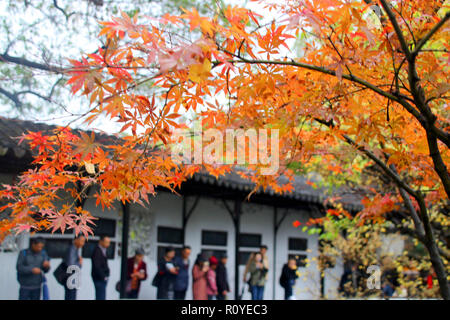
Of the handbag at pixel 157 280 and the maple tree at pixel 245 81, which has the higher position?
the maple tree at pixel 245 81

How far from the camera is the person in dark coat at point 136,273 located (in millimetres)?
7871

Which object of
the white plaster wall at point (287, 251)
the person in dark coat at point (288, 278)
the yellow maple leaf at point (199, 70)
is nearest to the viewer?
the yellow maple leaf at point (199, 70)

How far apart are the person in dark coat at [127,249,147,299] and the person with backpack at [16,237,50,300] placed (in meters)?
1.70

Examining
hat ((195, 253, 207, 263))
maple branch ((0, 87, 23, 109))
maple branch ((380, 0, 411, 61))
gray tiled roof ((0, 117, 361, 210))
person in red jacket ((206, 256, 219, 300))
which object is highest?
maple branch ((0, 87, 23, 109))

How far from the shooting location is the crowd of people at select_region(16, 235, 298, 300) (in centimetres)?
632

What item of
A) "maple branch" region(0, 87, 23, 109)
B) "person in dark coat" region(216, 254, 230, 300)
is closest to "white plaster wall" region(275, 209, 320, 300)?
"person in dark coat" region(216, 254, 230, 300)

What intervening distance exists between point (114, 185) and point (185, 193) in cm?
633

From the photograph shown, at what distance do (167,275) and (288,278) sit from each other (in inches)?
127

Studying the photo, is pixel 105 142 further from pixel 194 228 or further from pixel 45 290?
pixel 194 228

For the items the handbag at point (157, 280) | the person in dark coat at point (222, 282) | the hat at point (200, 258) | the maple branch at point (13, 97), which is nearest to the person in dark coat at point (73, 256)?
the handbag at point (157, 280)

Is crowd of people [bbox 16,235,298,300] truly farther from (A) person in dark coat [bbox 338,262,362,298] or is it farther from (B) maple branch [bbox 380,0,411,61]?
(B) maple branch [bbox 380,0,411,61]

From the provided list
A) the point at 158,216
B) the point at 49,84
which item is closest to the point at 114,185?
the point at 49,84

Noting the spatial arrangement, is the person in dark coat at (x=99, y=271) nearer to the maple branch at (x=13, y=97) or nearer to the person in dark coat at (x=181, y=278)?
the person in dark coat at (x=181, y=278)
